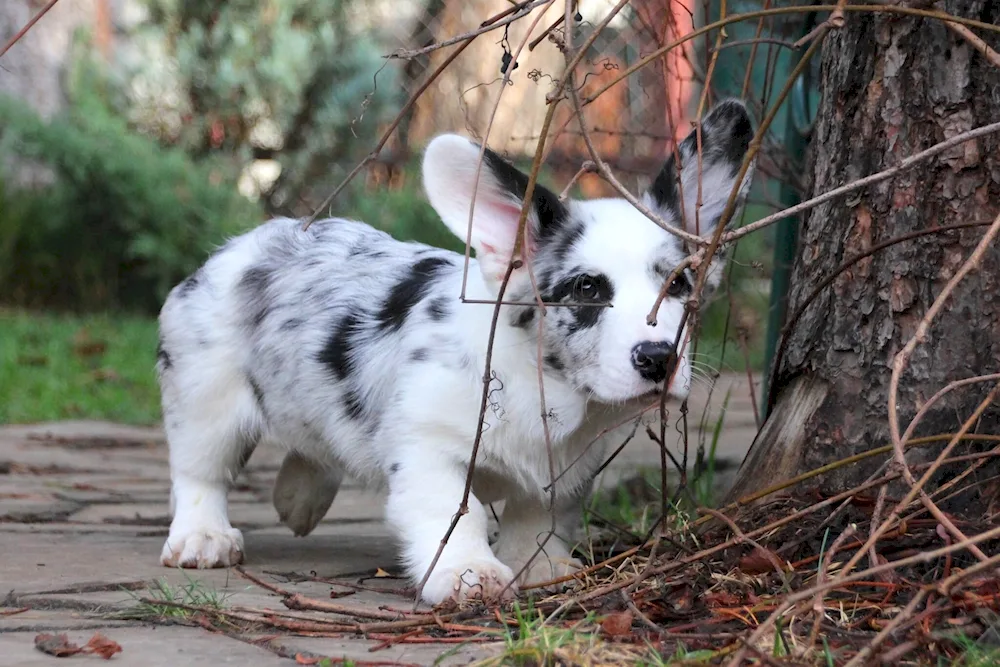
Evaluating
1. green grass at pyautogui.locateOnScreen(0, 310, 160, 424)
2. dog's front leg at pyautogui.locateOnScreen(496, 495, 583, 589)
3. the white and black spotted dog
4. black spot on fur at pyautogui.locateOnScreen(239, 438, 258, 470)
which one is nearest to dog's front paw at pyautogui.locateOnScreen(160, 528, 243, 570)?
→ the white and black spotted dog

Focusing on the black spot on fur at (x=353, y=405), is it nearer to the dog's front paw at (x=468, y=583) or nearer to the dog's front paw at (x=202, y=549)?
the dog's front paw at (x=202, y=549)

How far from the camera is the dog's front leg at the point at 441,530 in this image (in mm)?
2742

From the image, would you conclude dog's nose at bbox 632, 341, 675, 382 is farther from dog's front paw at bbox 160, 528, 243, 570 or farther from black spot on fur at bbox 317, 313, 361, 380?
dog's front paw at bbox 160, 528, 243, 570

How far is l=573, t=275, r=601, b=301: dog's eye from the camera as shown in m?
2.88

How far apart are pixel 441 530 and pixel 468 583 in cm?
21

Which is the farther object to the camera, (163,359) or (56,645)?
(163,359)

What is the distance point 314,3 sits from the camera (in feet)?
34.7

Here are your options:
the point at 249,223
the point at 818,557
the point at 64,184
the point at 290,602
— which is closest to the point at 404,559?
the point at 290,602

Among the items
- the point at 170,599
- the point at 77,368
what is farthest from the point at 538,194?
the point at 77,368

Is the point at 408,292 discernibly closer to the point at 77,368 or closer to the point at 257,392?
the point at 257,392

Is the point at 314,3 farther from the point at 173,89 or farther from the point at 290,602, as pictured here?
the point at 290,602

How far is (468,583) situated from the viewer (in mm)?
2734

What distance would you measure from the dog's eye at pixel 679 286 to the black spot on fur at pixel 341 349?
91cm

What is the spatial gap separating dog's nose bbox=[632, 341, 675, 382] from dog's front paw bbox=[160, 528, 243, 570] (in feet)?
4.45
